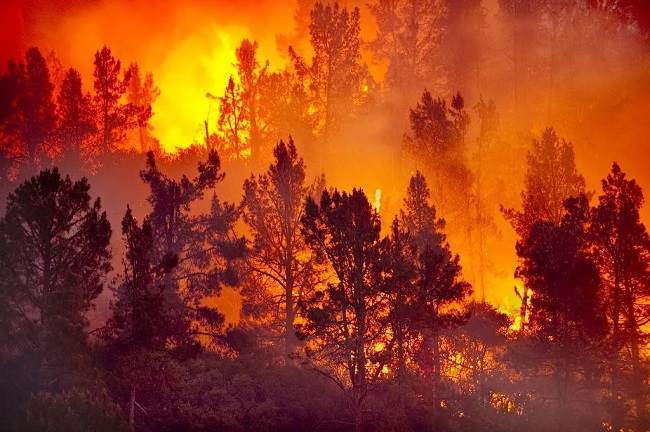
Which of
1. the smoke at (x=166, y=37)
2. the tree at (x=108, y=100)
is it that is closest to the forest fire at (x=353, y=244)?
the tree at (x=108, y=100)

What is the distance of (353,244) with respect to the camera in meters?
19.8

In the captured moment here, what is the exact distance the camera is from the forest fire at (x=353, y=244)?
56.9 ft

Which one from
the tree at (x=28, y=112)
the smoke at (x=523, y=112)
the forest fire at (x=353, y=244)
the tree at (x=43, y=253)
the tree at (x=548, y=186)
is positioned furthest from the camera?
the smoke at (x=523, y=112)

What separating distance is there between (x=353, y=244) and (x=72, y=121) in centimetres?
3266

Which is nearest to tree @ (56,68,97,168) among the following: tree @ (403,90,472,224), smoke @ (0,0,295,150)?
smoke @ (0,0,295,150)

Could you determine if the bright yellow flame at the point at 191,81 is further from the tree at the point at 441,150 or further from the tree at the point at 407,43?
the tree at the point at 441,150

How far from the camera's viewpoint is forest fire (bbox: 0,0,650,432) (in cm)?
1734

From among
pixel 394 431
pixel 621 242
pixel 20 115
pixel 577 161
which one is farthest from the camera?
pixel 577 161

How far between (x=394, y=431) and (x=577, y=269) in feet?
37.5

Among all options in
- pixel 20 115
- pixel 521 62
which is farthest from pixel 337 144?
pixel 20 115

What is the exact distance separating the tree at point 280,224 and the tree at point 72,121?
24.2 meters

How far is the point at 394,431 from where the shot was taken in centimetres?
2064

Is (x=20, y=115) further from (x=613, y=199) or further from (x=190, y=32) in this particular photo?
(x=190, y=32)

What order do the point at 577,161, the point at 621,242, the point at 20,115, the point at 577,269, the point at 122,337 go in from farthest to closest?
1. the point at 577,161
2. the point at 20,115
3. the point at 621,242
4. the point at 577,269
5. the point at 122,337
